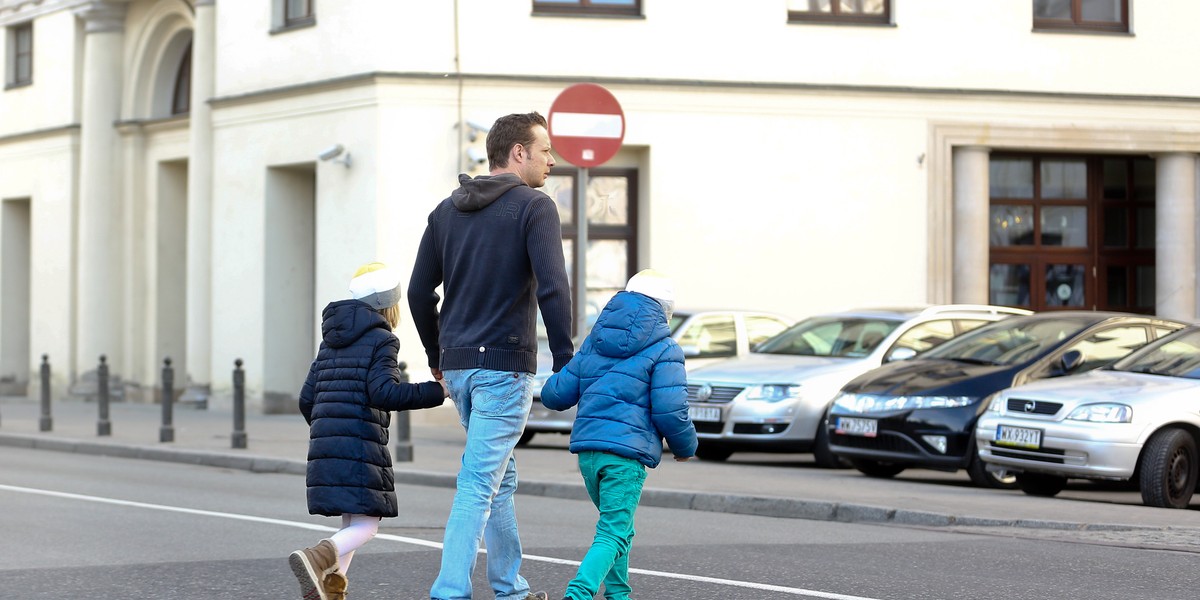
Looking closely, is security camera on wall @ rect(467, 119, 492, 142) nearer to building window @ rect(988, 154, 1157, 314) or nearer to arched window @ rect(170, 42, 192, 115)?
building window @ rect(988, 154, 1157, 314)

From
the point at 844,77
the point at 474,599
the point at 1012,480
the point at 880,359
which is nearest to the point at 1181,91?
the point at 844,77

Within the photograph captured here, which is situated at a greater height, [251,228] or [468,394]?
[251,228]

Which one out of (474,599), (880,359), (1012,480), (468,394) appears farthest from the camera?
(880,359)

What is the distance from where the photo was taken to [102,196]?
2909 cm

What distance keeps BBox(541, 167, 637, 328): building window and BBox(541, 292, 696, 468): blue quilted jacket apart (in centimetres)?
1583

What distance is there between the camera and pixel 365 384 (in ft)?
22.9

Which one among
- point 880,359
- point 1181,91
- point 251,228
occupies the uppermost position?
point 1181,91

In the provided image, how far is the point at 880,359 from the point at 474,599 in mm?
8919

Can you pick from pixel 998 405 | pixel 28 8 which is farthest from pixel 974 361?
pixel 28 8

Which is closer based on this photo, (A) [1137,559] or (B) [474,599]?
(B) [474,599]

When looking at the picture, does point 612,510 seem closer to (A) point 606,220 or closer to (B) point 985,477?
(B) point 985,477

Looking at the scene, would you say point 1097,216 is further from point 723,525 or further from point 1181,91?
point 723,525

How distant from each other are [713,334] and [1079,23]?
343 inches

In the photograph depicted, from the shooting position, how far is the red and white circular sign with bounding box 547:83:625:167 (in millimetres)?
14586
